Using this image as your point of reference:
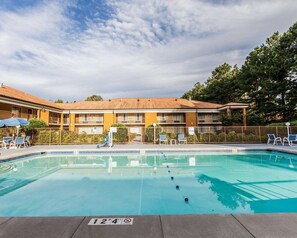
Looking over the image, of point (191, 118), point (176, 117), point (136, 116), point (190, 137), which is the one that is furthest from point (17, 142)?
point (191, 118)

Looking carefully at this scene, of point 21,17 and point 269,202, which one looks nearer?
point 269,202

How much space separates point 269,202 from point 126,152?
11138 millimetres

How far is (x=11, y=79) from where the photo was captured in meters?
26.5

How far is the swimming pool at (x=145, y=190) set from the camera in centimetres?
505

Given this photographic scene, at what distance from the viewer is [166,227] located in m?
2.85

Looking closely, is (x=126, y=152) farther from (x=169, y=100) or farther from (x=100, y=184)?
(x=169, y=100)

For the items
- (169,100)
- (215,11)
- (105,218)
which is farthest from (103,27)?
(169,100)

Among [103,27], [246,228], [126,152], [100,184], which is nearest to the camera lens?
[246,228]

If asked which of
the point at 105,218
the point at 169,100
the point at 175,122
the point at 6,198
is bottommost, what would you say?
the point at 6,198

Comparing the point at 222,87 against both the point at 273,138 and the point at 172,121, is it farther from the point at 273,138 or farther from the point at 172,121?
the point at 273,138

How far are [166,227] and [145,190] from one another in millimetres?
3820

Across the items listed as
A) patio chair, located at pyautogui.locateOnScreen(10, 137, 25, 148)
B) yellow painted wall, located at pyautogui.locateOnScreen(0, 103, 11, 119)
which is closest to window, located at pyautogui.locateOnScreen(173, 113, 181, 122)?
patio chair, located at pyautogui.locateOnScreen(10, 137, 25, 148)

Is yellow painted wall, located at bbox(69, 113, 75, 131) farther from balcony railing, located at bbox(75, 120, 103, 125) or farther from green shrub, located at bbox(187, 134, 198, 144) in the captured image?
green shrub, located at bbox(187, 134, 198, 144)

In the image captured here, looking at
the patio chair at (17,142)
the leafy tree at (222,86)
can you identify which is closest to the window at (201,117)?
the leafy tree at (222,86)
